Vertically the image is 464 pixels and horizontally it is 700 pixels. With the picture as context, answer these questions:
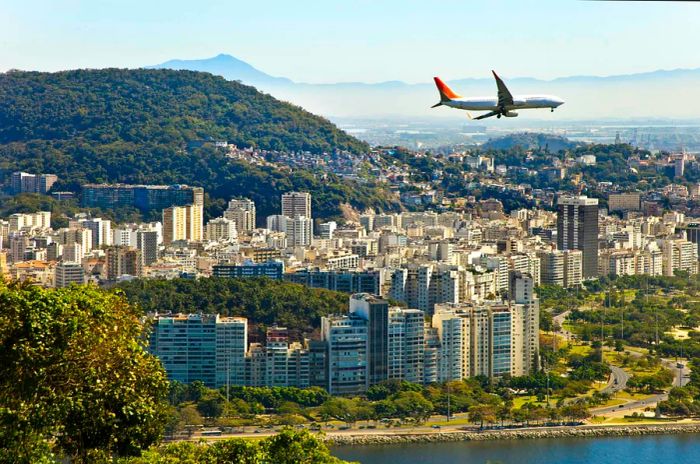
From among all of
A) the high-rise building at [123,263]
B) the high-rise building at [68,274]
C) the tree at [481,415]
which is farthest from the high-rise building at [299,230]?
the tree at [481,415]

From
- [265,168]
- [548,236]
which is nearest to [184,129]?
[265,168]

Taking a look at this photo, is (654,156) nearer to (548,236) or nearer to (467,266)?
(548,236)

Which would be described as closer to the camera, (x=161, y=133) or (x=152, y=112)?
(x=161, y=133)

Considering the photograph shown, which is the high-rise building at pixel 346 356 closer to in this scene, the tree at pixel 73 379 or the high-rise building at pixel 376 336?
the high-rise building at pixel 376 336

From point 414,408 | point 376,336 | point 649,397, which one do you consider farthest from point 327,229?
point 414,408

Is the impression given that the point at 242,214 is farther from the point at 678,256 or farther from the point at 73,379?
the point at 73,379

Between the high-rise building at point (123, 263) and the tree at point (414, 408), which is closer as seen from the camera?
the tree at point (414, 408)

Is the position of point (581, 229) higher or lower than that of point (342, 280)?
higher
